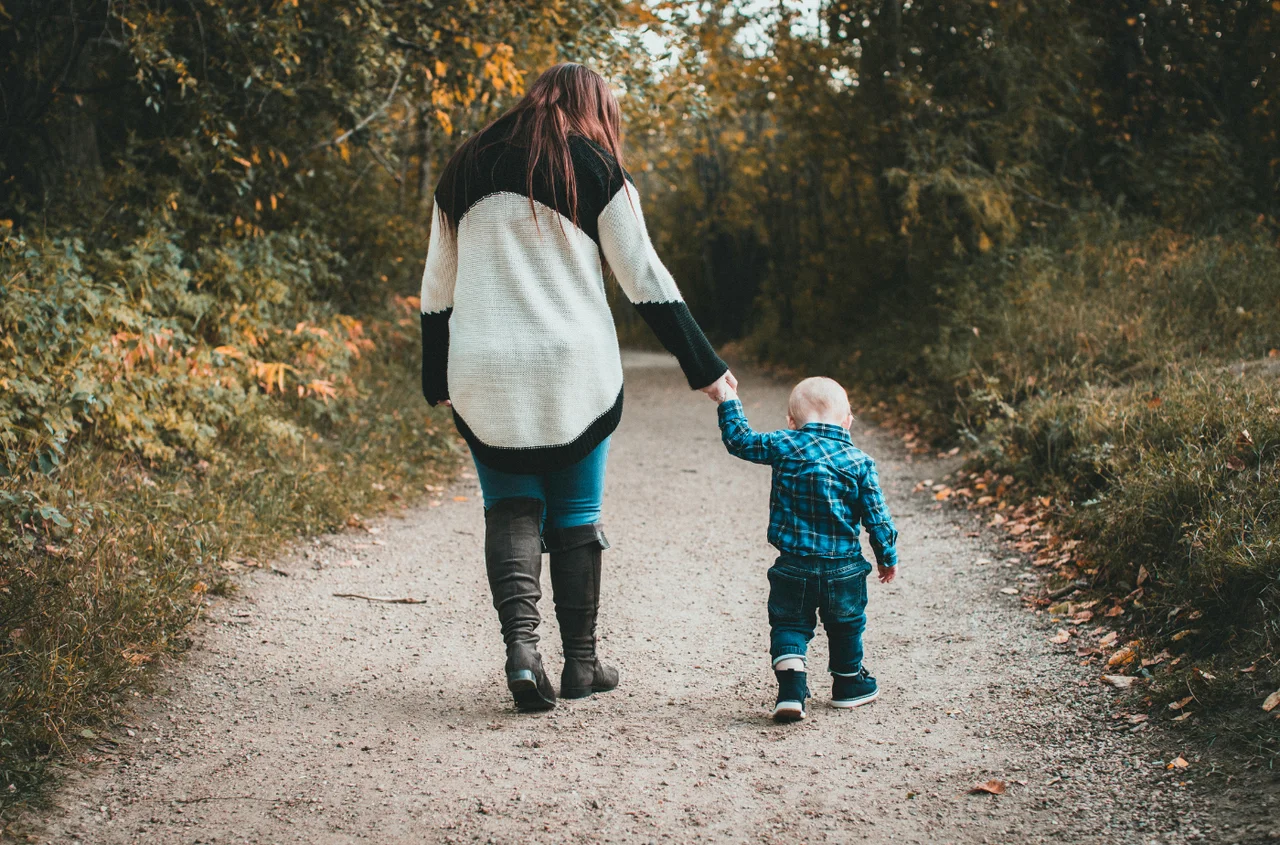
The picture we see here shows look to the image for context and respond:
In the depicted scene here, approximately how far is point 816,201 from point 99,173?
12080mm

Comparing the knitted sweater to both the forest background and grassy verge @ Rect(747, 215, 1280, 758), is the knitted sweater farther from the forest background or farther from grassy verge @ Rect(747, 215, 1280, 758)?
grassy verge @ Rect(747, 215, 1280, 758)

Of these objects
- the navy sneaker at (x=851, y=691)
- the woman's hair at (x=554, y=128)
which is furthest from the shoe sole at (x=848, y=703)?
the woman's hair at (x=554, y=128)

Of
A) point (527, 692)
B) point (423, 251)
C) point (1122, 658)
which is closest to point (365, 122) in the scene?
point (423, 251)

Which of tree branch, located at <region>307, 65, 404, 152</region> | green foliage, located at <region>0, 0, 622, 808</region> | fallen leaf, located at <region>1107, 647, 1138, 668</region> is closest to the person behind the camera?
fallen leaf, located at <region>1107, 647, 1138, 668</region>

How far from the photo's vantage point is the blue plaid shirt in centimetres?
339

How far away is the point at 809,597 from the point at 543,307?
1.24m

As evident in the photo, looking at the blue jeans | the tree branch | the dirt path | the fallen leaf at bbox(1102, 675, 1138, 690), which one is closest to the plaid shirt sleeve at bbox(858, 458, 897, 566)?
the dirt path

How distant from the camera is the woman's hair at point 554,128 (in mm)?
3330

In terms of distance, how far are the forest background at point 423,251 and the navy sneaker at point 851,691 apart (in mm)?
874

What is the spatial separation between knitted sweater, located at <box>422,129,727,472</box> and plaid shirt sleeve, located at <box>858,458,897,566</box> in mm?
581

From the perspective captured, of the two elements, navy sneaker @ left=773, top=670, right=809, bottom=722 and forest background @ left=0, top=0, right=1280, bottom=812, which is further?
forest background @ left=0, top=0, right=1280, bottom=812

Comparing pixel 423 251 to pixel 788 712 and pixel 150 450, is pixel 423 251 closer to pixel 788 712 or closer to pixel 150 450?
pixel 150 450

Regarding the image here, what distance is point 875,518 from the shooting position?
343 cm

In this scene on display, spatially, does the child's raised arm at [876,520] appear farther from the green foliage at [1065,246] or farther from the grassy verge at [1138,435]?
the green foliage at [1065,246]
